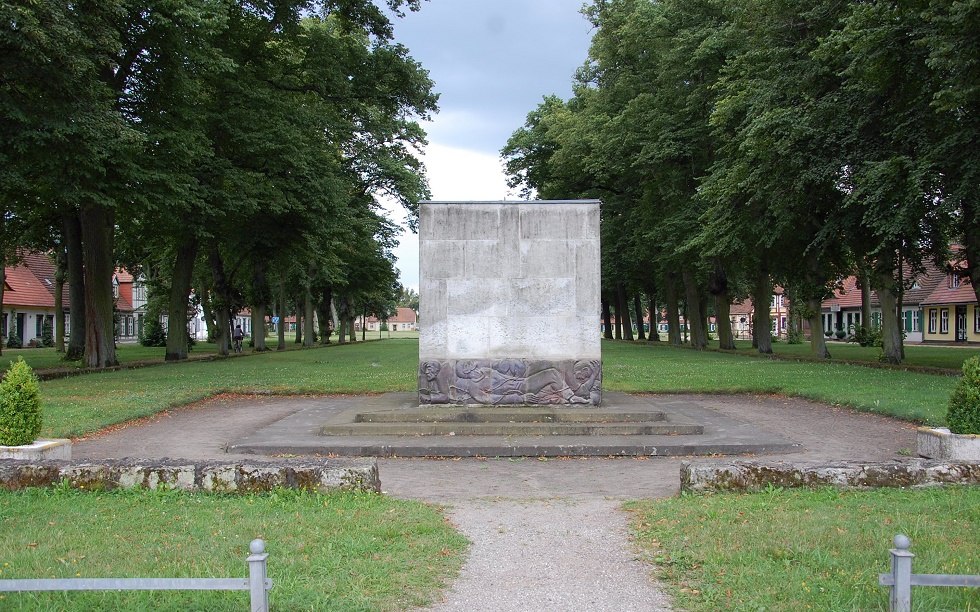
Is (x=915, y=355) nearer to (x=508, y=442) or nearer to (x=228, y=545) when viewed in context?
(x=508, y=442)

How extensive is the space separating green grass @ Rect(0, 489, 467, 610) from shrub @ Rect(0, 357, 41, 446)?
1.57m

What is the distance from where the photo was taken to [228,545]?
5.66 metres

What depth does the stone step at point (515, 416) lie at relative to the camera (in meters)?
12.7

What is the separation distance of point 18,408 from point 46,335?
5418cm

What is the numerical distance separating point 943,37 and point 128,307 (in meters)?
74.7

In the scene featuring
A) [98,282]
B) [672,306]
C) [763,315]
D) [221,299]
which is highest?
[98,282]

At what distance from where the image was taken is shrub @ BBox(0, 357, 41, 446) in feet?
28.4

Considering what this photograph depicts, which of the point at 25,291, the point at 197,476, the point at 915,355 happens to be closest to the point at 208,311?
the point at 25,291

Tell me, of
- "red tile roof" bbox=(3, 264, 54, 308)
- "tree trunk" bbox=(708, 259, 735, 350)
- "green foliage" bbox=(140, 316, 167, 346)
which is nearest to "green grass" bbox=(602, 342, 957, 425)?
"tree trunk" bbox=(708, 259, 735, 350)

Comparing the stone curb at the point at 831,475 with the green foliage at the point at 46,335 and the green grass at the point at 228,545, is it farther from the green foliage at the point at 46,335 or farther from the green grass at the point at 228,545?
the green foliage at the point at 46,335

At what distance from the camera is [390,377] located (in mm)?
22453

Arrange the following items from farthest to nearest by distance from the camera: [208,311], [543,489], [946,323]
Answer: [946,323] → [208,311] → [543,489]

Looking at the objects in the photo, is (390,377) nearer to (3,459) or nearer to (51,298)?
(3,459)

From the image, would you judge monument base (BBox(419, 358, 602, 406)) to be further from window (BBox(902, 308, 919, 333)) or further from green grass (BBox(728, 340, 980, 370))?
window (BBox(902, 308, 919, 333))
